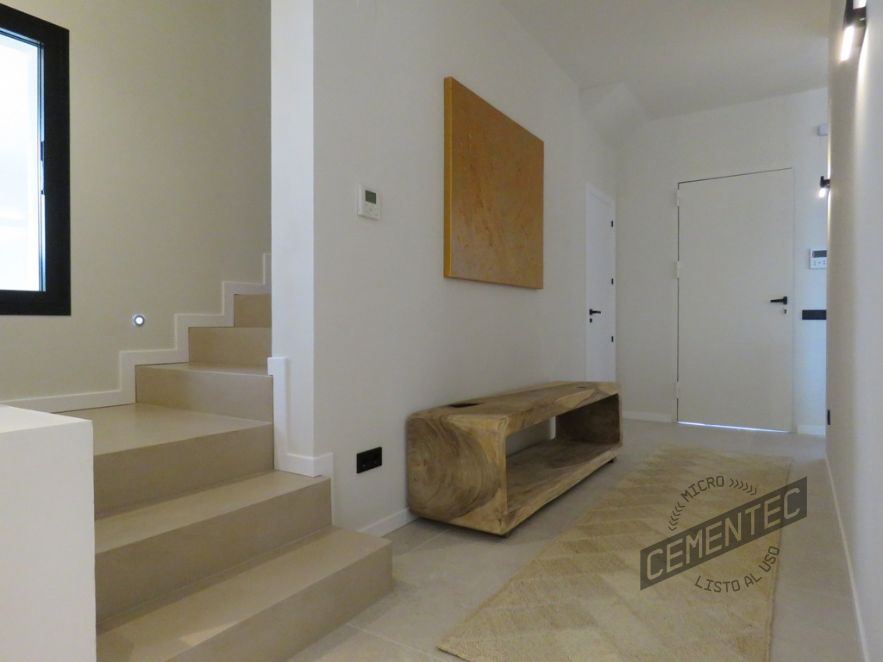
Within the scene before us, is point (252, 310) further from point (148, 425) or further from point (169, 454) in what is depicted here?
point (169, 454)

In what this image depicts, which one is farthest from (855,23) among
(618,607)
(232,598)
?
(232,598)

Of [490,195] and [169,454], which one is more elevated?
[490,195]

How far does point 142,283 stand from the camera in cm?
293

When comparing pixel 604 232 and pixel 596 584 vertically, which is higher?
pixel 604 232

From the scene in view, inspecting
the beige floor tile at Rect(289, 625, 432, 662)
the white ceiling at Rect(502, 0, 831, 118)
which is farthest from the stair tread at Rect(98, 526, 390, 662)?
the white ceiling at Rect(502, 0, 831, 118)

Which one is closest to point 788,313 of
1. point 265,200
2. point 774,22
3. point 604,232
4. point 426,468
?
point 604,232

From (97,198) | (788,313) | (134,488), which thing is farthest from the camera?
(788,313)

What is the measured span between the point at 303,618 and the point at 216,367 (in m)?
1.53

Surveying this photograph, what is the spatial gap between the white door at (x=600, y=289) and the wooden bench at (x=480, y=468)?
1.98m

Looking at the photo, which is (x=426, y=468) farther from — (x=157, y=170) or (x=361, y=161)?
(x=157, y=170)

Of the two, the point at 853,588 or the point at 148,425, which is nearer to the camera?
the point at 853,588

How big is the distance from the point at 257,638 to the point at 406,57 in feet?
7.60

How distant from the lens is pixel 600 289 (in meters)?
5.13

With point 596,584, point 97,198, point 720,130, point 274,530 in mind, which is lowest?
point 596,584
